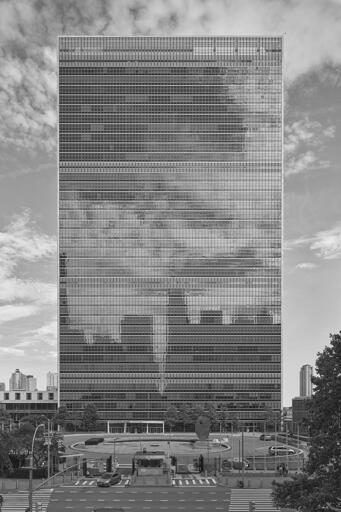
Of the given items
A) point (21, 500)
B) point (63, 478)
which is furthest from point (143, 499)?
point (63, 478)

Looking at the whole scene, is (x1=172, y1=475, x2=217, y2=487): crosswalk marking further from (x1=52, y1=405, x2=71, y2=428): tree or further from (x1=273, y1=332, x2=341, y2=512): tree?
(x1=52, y1=405, x2=71, y2=428): tree

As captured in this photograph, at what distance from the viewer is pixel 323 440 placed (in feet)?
87.2

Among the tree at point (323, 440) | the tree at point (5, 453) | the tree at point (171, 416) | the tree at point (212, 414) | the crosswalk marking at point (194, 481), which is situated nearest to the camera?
A: the tree at point (323, 440)

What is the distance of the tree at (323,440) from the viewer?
26047 mm

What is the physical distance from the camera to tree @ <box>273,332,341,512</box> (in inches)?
1025

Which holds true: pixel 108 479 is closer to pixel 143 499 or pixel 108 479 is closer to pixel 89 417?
pixel 143 499

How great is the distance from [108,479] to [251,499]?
19794 mm

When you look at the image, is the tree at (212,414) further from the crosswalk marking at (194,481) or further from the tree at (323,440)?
the tree at (323,440)

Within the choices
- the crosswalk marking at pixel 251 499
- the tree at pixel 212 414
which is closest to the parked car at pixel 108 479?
the crosswalk marking at pixel 251 499

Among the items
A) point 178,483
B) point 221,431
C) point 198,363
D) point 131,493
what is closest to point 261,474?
point 178,483

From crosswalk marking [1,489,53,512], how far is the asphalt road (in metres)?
0.81

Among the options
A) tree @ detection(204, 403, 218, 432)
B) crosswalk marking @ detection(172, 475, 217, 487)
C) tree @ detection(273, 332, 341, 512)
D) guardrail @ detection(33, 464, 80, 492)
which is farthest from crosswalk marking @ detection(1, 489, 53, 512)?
tree @ detection(204, 403, 218, 432)

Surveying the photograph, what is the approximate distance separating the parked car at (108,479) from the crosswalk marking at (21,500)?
642 centimetres

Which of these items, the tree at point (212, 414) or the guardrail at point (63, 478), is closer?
the guardrail at point (63, 478)
